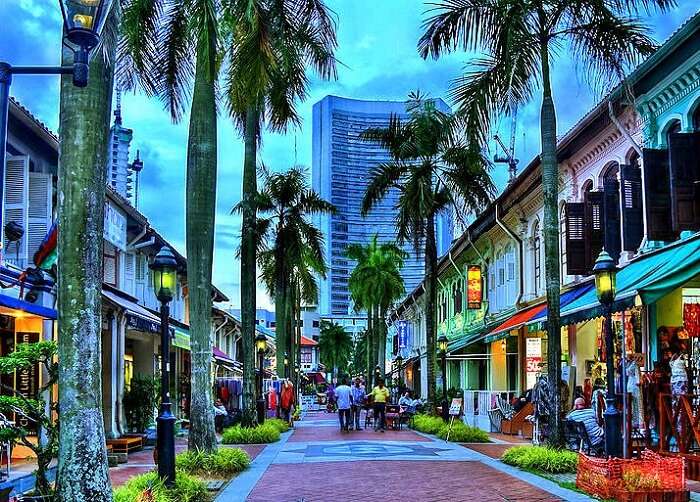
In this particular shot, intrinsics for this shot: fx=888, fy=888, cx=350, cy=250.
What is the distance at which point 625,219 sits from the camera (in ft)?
63.4

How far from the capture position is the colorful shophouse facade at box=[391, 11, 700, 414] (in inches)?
642

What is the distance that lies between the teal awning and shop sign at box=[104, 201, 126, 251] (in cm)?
1103

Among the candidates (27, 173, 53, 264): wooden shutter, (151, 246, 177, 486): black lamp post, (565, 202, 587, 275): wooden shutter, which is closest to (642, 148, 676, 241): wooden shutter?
(565, 202, 587, 275): wooden shutter

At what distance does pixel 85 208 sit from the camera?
9.03m

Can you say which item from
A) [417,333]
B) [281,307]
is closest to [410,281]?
[417,333]

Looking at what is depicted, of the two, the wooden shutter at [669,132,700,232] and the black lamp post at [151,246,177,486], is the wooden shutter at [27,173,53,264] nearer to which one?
the black lamp post at [151,246,177,486]

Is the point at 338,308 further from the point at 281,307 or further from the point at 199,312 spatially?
the point at 199,312

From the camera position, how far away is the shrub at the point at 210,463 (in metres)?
14.9

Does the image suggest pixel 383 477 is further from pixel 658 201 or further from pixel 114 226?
pixel 114 226

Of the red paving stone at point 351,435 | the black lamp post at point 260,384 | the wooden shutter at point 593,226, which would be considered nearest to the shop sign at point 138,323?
the red paving stone at point 351,435

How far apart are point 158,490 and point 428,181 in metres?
19.0

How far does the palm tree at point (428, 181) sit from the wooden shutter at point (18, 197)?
44.9ft

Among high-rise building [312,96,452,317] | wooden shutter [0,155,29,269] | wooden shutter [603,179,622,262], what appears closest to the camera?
wooden shutter [0,155,29,269]

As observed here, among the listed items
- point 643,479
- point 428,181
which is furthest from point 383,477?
point 428,181
